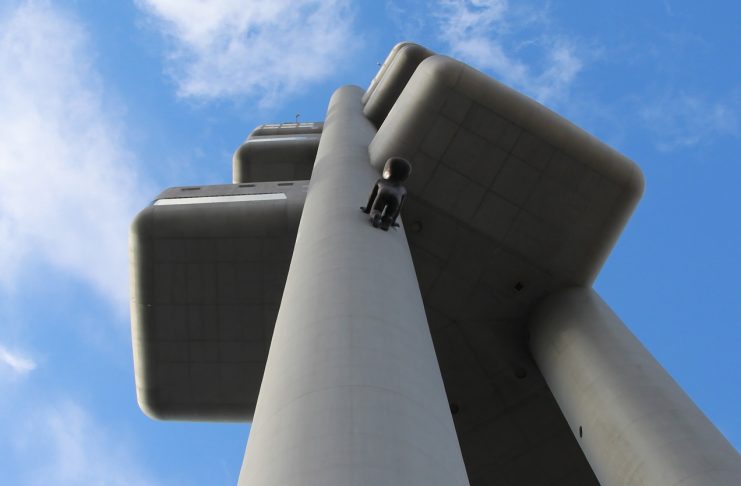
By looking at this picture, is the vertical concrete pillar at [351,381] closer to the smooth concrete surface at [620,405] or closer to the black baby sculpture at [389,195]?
the black baby sculpture at [389,195]

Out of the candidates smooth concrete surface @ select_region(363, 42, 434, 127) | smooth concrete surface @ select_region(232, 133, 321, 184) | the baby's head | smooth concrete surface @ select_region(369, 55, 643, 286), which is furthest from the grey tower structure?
smooth concrete surface @ select_region(232, 133, 321, 184)

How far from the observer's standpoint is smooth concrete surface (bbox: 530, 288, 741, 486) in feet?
36.7

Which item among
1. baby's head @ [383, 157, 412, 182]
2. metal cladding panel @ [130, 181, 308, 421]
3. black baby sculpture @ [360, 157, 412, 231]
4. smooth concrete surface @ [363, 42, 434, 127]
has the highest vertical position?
smooth concrete surface @ [363, 42, 434, 127]

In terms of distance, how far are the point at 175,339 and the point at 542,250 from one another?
1024 centimetres

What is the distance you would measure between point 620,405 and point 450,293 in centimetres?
538

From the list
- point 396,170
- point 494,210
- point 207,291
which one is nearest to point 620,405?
point 494,210

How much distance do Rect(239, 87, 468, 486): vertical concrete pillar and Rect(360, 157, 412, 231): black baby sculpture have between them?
0.41 meters

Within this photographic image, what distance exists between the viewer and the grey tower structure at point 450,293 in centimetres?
916

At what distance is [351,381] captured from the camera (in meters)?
6.62

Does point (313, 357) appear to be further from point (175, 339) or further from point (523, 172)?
point (175, 339)

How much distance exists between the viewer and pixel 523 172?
1561cm

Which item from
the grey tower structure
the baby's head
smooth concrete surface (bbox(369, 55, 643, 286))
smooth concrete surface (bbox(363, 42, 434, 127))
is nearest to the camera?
the grey tower structure

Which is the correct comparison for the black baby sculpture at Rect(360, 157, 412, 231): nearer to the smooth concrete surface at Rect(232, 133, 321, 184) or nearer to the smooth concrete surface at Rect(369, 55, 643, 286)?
the smooth concrete surface at Rect(369, 55, 643, 286)

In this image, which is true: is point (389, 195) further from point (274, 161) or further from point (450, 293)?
point (274, 161)
